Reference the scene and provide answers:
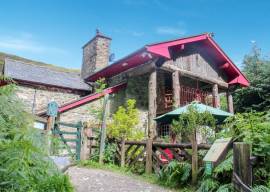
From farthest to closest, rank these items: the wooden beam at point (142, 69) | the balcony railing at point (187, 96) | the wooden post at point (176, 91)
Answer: the balcony railing at point (187, 96)
the wooden post at point (176, 91)
the wooden beam at point (142, 69)

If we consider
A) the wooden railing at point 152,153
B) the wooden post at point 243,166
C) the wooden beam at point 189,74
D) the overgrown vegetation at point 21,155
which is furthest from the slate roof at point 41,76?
the wooden post at point 243,166

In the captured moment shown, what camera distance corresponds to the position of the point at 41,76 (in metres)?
14.9

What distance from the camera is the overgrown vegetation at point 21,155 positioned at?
6.59 feet

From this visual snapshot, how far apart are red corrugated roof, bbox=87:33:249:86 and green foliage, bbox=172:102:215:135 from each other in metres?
3.54

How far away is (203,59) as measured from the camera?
14281 mm

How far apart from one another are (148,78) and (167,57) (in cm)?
226

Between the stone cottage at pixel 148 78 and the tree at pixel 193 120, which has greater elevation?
the stone cottage at pixel 148 78

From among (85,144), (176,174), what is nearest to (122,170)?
(85,144)

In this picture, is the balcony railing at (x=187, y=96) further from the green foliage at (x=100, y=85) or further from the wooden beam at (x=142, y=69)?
the green foliage at (x=100, y=85)

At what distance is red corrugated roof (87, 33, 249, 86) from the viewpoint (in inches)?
448

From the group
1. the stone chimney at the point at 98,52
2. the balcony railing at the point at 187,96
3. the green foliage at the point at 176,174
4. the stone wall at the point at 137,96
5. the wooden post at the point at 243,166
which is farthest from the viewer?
the stone chimney at the point at 98,52

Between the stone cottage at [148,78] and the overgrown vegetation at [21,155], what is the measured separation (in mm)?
8519

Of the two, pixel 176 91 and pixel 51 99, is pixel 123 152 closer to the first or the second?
pixel 176 91

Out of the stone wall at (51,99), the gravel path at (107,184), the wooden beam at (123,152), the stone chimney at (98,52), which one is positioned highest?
the stone chimney at (98,52)
